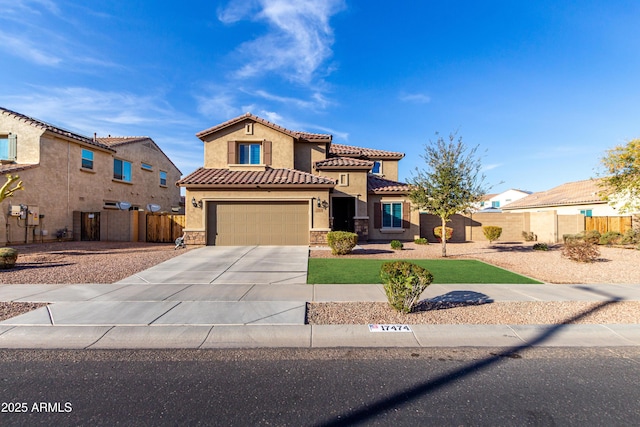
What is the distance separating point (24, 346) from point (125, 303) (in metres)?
1.82

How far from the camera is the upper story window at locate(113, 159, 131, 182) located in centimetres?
2303

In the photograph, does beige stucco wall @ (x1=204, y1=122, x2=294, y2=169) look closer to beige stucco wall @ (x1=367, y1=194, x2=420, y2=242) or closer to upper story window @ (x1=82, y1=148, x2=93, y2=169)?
beige stucco wall @ (x1=367, y1=194, x2=420, y2=242)

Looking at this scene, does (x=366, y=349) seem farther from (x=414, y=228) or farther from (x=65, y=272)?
(x=414, y=228)

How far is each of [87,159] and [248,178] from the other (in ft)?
42.8

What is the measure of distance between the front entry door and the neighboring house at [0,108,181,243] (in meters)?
13.9

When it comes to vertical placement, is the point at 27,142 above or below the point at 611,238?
above

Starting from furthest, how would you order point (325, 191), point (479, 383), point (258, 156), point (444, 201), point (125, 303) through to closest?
point (258, 156) < point (325, 191) < point (444, 201) < point (125, 303) < point (479, 383)

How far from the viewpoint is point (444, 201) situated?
43.7ft

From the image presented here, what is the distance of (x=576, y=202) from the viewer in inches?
1046

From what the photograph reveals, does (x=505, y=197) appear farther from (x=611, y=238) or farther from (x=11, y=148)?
(x=11, y=148)

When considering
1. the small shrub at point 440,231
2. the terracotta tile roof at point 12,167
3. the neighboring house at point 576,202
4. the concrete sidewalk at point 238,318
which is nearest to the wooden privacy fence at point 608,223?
the neighboring house at point 576,202

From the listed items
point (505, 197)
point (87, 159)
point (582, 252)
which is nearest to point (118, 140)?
point (87, 159)

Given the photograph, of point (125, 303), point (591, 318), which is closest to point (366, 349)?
point (591, 318)

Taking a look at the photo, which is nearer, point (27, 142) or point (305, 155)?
point (27, 142)
